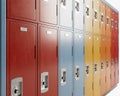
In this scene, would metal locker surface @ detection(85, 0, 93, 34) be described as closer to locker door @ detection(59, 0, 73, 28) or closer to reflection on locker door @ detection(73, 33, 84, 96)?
reflection on locker door @ detection(73, 33, 84, 96)

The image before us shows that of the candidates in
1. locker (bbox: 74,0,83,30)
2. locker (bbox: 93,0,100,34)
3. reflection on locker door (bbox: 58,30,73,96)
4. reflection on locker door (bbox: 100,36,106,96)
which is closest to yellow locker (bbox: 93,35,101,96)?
locker (bbox: 93,0,100,34)

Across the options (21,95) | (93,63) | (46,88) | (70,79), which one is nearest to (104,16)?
(93,63)

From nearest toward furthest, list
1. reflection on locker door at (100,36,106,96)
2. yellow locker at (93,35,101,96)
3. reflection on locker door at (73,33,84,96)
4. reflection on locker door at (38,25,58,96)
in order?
reflection on locker door at (38,25,58,96), reflection on locker door at (73,33,84,96), yellow locker at (93,35,101,96), reflection on locker door at (100,36,106,96)

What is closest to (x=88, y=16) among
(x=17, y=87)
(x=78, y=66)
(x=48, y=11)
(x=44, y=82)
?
(x=78, y=66)

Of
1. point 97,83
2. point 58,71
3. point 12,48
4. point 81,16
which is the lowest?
point 97,83

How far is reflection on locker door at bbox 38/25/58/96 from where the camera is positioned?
255cm

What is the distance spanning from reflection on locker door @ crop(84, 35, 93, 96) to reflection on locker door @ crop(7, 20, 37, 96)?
175 centimetres

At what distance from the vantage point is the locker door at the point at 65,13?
121 inches

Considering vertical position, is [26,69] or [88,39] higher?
[88,39]

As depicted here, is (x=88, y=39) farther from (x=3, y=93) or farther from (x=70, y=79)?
(x=3, y=93)

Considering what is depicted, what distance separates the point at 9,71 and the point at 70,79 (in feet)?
4.65

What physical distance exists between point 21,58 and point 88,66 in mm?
2107

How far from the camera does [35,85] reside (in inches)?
96.7

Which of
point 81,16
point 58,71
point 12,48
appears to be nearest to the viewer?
point 12,48
